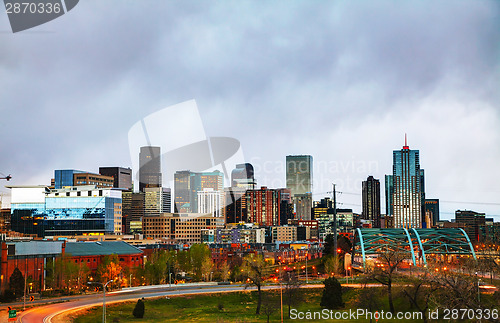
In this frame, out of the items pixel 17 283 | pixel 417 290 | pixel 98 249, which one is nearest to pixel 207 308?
pixel 17 283

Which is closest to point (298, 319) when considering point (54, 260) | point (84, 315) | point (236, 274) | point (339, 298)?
point (339, 298)

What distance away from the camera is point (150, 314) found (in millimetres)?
67500

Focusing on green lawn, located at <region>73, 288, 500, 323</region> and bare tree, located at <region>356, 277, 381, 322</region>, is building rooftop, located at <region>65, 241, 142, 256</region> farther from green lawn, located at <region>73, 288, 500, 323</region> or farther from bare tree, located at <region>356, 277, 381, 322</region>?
bare tree, located at <region>356, 277, 381, 322</region>

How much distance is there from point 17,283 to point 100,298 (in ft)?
43.8

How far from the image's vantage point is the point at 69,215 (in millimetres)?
190750

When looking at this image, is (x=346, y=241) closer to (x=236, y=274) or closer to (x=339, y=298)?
(x=236, y=274)

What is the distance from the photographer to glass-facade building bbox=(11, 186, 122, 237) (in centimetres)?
18975

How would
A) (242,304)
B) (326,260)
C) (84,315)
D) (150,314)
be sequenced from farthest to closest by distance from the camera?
(326,260)
(242,304)
(150,314)
(84,315)

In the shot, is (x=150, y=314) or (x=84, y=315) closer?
(x=84, y=315)

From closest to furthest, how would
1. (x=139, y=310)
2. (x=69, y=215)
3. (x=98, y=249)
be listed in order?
(x=139, y=310) < (x=98, y=249) < (x=69, y=215)

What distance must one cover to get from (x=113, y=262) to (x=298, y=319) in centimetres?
4112

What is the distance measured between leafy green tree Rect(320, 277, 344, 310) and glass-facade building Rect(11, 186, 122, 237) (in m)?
135

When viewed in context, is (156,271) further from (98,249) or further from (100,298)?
(100,298)

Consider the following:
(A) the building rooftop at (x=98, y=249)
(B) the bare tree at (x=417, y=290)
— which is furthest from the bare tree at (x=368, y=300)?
(A) the building rooftop at (x=98, y=249)
